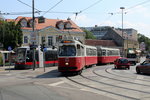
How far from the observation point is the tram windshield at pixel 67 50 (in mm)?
20594

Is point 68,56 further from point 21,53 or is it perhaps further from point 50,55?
point 50,55

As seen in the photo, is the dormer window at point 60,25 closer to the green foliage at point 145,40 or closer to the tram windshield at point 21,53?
the tram windshield at point 21,53

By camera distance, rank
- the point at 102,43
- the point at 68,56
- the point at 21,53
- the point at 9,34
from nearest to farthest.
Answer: the point at 68,56 → the point at 21,53 → the point at 9,34 → the point at 102,43

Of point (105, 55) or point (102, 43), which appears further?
point (102, 43)

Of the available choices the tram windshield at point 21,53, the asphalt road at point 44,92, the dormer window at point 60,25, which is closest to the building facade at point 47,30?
the dormer window at point 60,25

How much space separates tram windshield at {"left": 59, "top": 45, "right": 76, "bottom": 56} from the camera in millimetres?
Answer: 20594

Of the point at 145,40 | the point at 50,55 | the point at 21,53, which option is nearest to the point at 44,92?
the point at 21,53

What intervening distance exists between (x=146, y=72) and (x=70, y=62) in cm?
757

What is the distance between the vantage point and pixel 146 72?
2308cm

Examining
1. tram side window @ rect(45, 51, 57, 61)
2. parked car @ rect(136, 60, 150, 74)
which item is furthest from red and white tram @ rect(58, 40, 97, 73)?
tram side window @ rect(45, 51, 57, 61)

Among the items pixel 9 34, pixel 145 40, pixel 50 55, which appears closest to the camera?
pixel 50 55

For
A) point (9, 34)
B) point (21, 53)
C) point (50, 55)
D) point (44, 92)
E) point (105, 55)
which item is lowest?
point (44, 92)

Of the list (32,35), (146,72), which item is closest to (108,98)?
(146,72)

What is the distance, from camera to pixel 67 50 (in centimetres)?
2075
